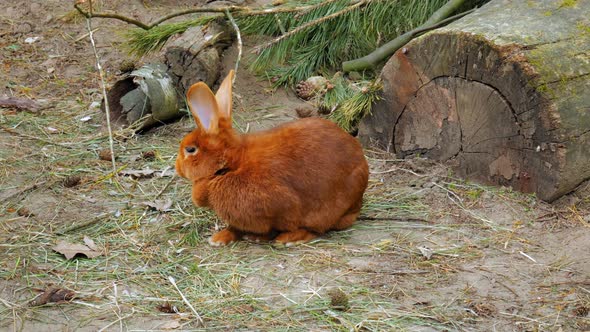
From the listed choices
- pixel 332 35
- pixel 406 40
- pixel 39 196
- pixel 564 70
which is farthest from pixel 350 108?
pixel 39 196

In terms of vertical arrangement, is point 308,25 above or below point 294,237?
above

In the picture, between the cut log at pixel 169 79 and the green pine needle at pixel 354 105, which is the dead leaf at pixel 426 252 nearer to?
the green pine needle at pixel 354 105

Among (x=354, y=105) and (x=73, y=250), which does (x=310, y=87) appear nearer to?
(x=354, y=105)

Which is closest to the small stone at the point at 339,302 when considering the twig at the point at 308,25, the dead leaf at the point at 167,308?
the dead leaf at the point at 167,308

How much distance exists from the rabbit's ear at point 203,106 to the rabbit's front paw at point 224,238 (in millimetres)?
630

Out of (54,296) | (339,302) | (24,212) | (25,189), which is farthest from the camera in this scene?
(25,189)

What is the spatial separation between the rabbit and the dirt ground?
145 mm

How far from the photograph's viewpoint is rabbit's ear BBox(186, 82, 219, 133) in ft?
14.3

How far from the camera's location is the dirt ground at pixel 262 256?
381 centimetres

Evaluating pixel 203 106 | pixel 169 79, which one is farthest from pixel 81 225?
pixel 169 79

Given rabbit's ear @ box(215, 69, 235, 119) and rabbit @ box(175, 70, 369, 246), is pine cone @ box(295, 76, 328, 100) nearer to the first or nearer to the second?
rabbit @ box(175, 70, 369, 246)

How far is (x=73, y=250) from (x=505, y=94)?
2789 millimetres

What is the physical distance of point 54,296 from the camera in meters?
3.92

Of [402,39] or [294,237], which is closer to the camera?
[294,237]
